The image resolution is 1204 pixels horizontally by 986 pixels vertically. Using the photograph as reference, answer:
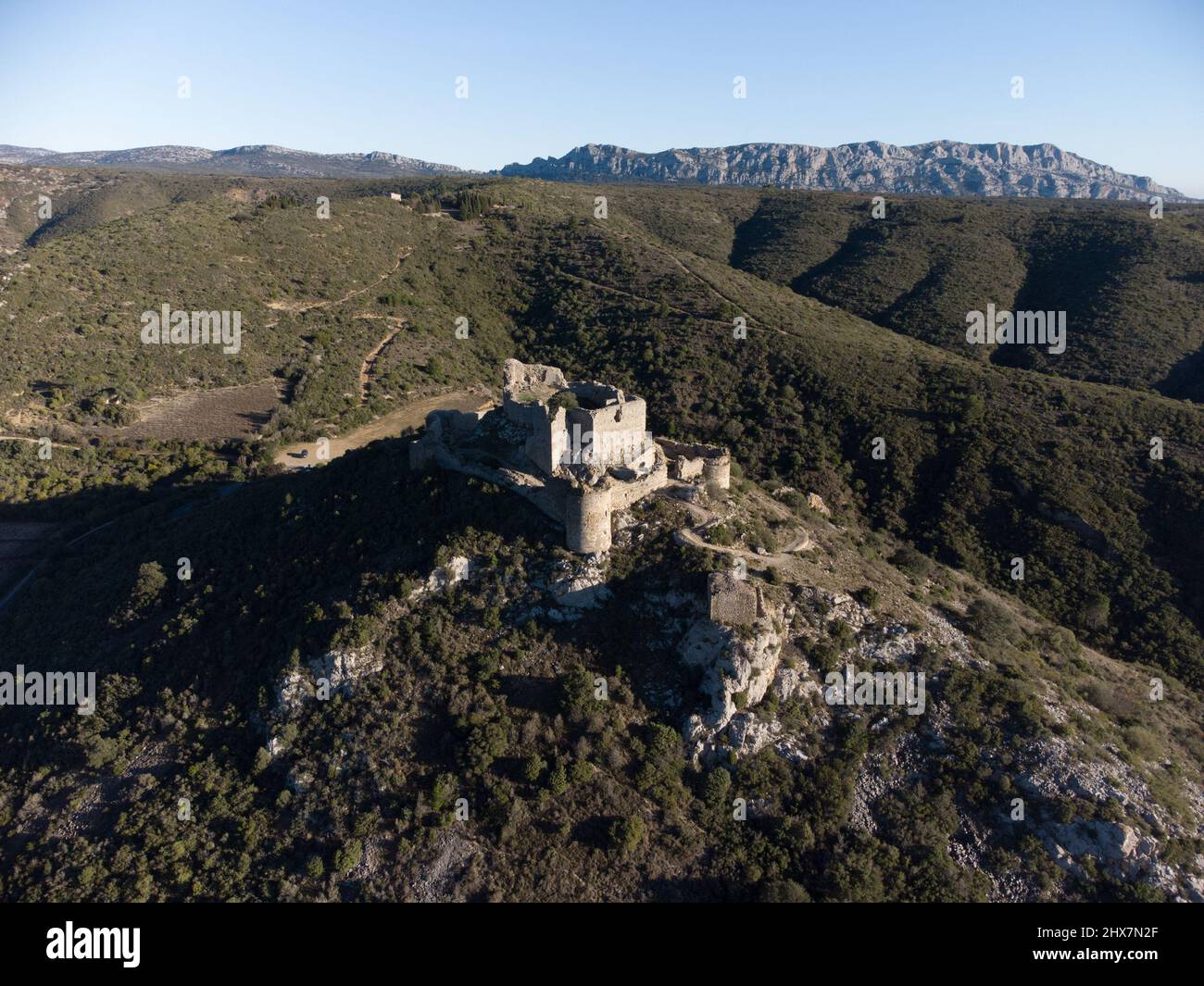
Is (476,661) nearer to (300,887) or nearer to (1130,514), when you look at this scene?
(300,887)

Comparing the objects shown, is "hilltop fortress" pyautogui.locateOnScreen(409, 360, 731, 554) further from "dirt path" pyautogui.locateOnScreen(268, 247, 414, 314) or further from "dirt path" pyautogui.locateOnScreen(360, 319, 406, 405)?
"dirt path" pyautogui.locateOnScreen(268, 247, 414, 314)

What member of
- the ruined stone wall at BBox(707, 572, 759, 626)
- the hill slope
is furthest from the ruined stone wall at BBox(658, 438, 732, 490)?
the ruined stone wall at BBox(707, 572, 759, 626)

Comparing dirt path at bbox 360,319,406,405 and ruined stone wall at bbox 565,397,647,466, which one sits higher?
dirt path at bbox 360,319,406,405

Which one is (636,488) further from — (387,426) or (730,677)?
(387,426)

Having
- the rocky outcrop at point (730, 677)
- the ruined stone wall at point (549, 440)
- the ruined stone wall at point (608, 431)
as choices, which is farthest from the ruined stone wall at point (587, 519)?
the rocky outcrop at point (730, 677)

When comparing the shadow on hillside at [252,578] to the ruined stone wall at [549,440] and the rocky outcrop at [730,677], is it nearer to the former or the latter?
the ruined stone wall at [549,440]

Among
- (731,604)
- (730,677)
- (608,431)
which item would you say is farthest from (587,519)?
(730,677)
